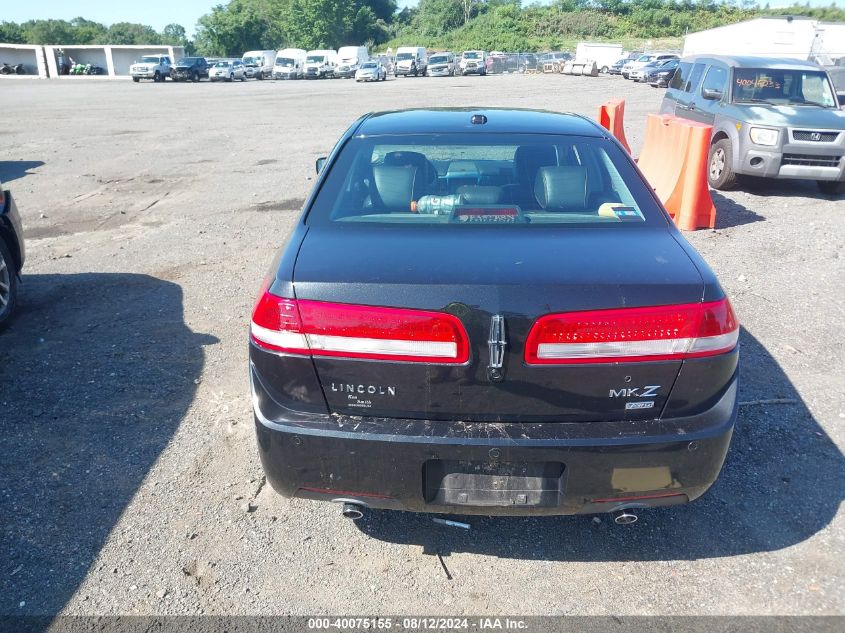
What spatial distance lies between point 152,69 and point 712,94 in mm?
48458

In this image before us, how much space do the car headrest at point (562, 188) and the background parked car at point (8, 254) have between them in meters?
4.31

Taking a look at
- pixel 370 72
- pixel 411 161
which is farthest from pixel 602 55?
pixel 411 161

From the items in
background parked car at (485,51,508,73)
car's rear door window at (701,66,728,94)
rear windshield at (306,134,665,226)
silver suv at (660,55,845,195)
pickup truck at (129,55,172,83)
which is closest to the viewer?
rear windshield at (306,134,665,226)

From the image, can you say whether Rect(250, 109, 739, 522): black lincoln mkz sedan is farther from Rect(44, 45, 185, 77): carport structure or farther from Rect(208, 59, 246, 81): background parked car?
Rect(44, 45, 185, 77): carport structure

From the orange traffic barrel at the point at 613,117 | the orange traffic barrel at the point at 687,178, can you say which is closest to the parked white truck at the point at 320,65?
the orange traffic barrel at the point at 613,117

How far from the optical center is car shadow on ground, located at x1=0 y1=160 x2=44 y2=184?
11.8 meters

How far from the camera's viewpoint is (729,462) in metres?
3.48

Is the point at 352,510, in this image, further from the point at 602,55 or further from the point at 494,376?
the point at 602,55

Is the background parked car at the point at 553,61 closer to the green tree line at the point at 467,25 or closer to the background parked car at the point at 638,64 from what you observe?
the background parked car at the point at 638,64

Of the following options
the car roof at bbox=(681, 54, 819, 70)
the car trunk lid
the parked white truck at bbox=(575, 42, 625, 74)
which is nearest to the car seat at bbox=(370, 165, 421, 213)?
the car trunk lid

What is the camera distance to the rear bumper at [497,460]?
238 centimetres

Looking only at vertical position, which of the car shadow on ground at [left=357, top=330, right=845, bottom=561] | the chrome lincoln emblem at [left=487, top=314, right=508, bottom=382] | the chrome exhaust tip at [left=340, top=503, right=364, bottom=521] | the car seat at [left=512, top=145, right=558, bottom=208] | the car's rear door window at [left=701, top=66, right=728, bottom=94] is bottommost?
the car shadow on ground at [left=357, top=330, right=845, bottom=561]

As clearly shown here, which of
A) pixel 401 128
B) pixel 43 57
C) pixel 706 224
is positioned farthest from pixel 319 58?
pixel 401 128

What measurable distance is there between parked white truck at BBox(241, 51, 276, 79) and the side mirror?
47744 mm
